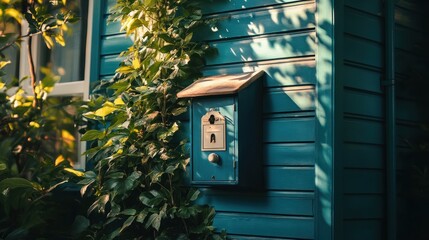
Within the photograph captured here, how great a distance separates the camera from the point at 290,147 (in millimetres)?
3781

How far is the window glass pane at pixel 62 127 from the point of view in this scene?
205 inches

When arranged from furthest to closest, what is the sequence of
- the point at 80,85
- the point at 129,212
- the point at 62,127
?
1. the point at 62,127
2. the point at 80,85
3. the point at 129,212

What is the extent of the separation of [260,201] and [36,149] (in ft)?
6.98

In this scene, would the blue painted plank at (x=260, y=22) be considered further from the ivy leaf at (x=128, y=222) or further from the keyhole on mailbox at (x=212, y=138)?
the ivy leaf at (x=128, y=222)

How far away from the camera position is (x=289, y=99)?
12.5 feet

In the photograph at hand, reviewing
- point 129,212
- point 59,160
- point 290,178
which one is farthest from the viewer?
point 59,160

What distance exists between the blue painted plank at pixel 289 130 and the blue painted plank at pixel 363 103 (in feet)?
0.73

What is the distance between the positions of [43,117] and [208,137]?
5.86ft

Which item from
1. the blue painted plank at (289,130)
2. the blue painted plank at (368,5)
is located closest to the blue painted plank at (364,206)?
the blue painted plank at (289,130)

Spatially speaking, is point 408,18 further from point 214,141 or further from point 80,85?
point 80,85

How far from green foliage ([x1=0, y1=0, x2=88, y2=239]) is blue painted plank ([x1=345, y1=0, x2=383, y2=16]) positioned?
205 cm

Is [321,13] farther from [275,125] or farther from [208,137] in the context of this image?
[208,137]

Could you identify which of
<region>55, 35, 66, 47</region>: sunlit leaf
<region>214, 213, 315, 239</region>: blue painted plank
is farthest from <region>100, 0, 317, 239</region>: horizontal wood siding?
<region>55, 35, 66, 47</region>: sunlit leaf

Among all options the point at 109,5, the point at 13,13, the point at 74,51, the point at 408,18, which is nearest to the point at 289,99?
the point at 408,18
